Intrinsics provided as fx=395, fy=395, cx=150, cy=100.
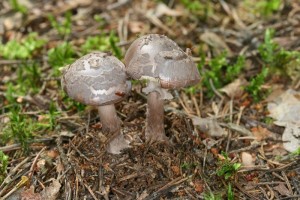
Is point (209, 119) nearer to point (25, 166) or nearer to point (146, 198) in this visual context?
point (146, 198)

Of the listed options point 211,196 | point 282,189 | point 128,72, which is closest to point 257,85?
point 282,189

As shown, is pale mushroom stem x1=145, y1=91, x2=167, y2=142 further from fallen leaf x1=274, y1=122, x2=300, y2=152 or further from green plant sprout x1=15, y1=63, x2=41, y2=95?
green plant sprout x1=15, y1=63, x2=41, y2=95

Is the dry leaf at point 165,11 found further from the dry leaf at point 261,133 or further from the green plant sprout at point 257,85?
the dry leaf at point 261,133

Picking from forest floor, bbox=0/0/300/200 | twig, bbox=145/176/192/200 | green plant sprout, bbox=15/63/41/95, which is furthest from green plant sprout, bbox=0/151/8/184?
twig, bbox=145/176/192/200

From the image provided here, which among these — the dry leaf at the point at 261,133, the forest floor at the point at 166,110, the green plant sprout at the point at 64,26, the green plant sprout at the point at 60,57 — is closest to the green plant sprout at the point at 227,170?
the forest floor at the point at 166,110

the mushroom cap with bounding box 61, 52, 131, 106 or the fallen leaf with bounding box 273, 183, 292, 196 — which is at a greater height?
the mushroom cap with bounding box 61, 52, 131, 106

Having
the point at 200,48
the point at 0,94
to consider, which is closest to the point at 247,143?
the point at 200,48
